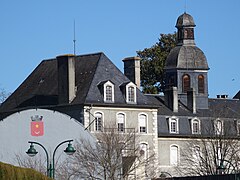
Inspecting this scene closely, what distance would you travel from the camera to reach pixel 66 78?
8775 centimetres

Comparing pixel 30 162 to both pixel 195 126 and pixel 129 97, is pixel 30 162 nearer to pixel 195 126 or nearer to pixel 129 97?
pixel 129 97

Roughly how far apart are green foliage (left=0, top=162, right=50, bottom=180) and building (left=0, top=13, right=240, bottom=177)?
1429 inches

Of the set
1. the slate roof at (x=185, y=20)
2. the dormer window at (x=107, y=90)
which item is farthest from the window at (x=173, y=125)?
the slate roof at (x=185, y=20)

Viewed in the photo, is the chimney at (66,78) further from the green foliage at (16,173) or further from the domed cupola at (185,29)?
the green foliage at (16,173)

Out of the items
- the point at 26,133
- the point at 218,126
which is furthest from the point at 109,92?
the point at 26,133

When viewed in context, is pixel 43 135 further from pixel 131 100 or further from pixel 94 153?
pixel 131 100

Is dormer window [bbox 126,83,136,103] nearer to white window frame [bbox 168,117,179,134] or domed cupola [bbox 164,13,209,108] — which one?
white window frame [bbox 168,117,179,134]

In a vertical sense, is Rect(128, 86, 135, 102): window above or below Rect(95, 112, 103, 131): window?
above

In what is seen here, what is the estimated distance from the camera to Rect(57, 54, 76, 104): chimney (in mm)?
87500

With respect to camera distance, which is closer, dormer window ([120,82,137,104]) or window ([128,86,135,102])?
dormer window ([120,82,137,104])

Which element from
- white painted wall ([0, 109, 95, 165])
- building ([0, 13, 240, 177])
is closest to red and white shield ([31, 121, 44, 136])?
white painted wall ([0, 109, 95, 165])

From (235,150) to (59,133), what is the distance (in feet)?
72.4

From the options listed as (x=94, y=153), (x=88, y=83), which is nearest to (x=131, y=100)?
(x=88, y=83)

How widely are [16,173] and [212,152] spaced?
155 feet
